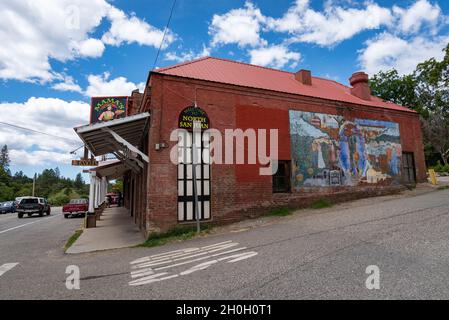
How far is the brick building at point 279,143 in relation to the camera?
9656mm

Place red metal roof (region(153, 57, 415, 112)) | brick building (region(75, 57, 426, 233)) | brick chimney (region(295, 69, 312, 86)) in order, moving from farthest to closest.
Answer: brick chimney (region(295, 69, 312, 86))
red metal roof (region(153, 57, 415, 112))
brick building (region(75, 57, 426, 233))

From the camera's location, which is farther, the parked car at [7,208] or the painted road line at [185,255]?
the parked car at [7,208]

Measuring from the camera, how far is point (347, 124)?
13.7 meters

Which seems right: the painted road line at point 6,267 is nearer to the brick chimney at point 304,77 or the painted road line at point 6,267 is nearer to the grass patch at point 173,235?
the grass patch at point 173,235

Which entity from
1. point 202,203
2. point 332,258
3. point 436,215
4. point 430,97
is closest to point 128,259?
point 202,203

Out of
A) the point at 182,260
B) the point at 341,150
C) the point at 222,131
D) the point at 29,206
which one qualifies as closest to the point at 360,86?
the point at 341,150

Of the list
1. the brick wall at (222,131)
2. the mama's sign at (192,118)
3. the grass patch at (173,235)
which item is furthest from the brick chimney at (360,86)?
the grass patch at (173,235)

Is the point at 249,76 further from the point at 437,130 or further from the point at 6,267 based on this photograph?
the point at 437,130

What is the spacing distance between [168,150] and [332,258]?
652cm

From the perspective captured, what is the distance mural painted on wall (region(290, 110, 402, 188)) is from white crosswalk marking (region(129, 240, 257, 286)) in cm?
611

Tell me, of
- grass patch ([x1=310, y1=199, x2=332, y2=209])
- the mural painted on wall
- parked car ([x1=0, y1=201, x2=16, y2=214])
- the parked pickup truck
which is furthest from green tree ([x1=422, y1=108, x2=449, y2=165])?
parked car ([x1=0, y1=201, x2=16, y2=214])

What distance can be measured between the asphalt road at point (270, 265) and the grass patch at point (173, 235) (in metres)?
0.53

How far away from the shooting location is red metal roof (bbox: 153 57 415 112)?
1116cm

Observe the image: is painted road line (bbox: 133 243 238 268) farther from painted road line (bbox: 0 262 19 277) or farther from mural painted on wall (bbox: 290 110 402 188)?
mural painted on wall (bbox: 290 110 402 188)
